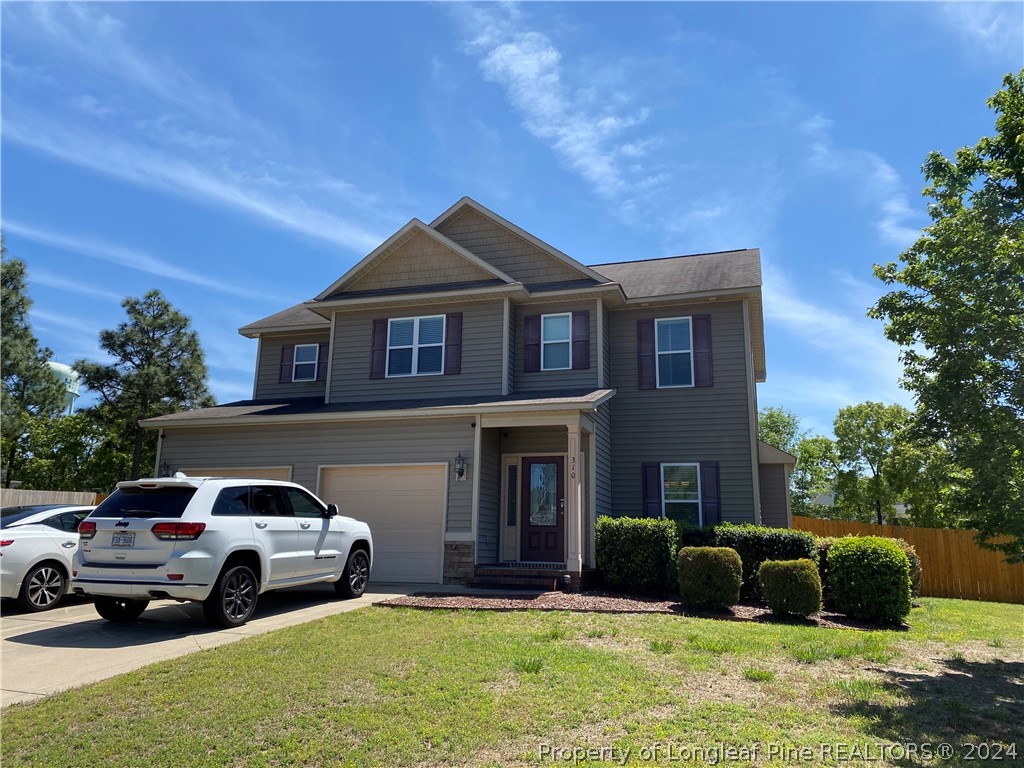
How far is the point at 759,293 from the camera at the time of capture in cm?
1459

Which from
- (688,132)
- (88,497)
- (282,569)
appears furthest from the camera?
(88,497)

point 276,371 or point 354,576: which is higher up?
point 276,371

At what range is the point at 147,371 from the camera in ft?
92.6

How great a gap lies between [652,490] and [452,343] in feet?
18.5

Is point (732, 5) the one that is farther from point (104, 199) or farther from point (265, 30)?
point (104, 199)

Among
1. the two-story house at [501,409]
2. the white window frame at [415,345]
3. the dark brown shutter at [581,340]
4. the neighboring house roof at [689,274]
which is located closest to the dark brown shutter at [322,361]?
the two-story house at [501,409]

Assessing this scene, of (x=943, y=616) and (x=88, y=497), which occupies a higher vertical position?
(x=88, y=497)

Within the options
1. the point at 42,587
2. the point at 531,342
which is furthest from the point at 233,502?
the point at 531,342

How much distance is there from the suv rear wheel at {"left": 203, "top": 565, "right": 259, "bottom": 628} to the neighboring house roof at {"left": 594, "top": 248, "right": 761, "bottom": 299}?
1065 centimetres

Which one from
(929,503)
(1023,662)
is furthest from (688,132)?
(929,503)

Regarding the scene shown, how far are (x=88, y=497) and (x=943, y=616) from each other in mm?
22417

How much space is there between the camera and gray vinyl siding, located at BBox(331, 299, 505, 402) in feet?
48.2

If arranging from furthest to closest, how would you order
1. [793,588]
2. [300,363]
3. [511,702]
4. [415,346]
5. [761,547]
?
[300,363] < [415,346] < [761,547] < [793,588] < [511,702]

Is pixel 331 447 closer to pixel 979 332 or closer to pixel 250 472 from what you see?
pixel 250 472
